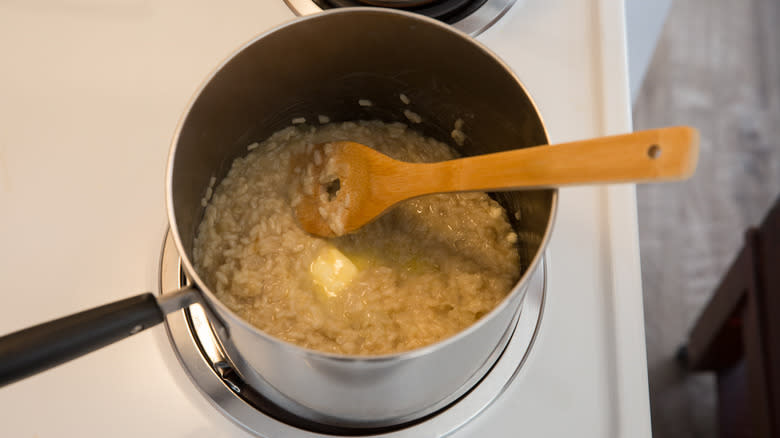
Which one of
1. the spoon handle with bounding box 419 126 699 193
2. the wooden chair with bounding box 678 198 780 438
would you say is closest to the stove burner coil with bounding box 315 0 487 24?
the spoon handle with bounding box 419 126 699 193

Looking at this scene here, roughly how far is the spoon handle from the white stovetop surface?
21 cm

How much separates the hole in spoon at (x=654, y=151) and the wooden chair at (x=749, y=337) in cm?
82

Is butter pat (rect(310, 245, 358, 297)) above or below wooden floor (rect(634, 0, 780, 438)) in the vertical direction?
below

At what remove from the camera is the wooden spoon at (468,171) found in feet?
1.50

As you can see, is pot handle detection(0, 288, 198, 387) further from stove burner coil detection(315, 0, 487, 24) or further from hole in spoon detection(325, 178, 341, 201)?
Result: stove burner coil detection(315, 0, 487, 24)

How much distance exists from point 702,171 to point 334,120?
130 cm

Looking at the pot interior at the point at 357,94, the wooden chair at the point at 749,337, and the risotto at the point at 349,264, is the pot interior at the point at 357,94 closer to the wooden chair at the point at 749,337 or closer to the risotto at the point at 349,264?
the risotto at the point at 349,264

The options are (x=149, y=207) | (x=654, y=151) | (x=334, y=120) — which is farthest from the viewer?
(x=334, y=120)

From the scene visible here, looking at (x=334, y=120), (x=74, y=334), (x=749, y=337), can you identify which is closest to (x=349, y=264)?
(x=334, y=120)

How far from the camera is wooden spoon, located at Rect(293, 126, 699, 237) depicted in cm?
46

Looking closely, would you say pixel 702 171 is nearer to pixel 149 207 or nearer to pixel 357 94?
pixel 357 94

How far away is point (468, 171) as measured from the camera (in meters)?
0.62

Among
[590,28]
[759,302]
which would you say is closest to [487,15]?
[590,28]

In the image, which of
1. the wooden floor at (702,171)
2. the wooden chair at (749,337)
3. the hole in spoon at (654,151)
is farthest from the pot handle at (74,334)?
the wooden floor at (702,171)
